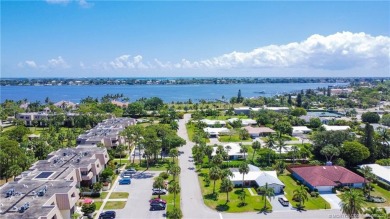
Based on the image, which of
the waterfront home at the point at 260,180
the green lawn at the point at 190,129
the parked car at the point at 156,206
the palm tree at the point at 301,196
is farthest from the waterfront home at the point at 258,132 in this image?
the parked car at the point at 156,206

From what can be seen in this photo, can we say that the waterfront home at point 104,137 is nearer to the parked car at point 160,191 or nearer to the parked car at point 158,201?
the parked car at point 160,191

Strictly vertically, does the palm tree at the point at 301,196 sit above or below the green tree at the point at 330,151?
below

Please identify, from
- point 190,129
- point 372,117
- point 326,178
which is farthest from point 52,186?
point 372,117

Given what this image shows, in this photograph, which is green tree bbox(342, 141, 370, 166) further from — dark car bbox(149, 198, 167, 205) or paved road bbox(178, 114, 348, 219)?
dark car bbox(149, 198, 167, 205)

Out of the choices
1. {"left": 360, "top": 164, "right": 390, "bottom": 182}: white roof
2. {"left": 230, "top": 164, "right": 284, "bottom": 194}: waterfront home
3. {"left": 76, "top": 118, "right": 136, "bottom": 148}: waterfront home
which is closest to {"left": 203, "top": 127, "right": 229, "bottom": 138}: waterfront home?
{"left": 76, "top": 118, "right": 136, "bottom": 148}: waterfront home

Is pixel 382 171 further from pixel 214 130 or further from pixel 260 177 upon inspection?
pixel 214 130
